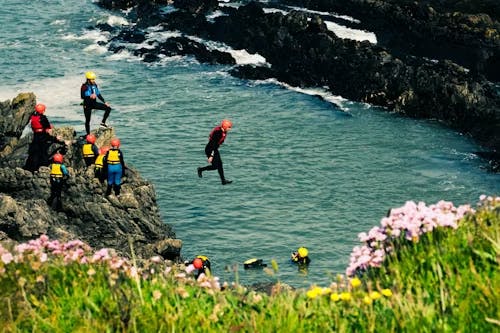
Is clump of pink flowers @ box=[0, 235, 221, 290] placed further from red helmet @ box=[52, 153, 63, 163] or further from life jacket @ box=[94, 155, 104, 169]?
life jacket @ box=[94, 155, 104, 169]

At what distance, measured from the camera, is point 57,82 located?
6297 cm

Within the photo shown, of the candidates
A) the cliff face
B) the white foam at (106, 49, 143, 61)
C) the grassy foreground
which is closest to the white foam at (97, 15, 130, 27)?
the white foam at (106, 49, 143, 61)

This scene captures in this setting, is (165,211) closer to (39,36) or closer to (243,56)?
(243,56)

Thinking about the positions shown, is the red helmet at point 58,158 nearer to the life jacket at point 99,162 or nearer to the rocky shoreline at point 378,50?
the life jacket at point 99,162

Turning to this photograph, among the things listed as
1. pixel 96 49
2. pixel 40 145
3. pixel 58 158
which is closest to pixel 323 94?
pixel 96 49

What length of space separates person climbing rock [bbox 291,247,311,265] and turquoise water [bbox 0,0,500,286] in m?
0.47

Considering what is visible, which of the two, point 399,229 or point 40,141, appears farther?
point 40,141

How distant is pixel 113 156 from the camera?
25969 mm

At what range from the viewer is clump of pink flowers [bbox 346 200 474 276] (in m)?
7.11

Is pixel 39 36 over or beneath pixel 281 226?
over

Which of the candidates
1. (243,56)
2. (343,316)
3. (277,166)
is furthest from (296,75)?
(343,316)

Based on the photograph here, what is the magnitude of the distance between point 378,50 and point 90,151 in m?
37.6

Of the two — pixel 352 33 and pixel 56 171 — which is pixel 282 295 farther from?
pixel 352 33

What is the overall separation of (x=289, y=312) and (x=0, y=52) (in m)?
70.3
